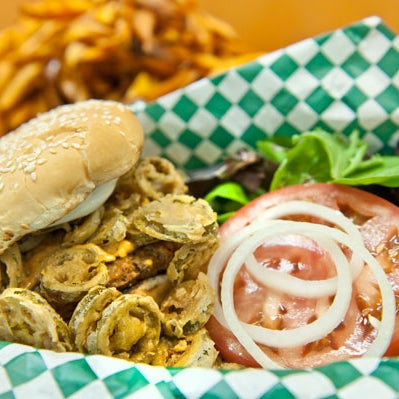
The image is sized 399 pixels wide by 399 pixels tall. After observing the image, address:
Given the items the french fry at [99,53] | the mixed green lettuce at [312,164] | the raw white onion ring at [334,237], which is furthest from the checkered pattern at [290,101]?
the raw white onion ring at [334,237]

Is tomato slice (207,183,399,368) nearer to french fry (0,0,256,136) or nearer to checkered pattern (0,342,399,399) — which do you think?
checkered pattern (0,342,399,399)

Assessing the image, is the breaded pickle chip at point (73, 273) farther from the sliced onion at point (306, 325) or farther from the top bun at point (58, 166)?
the sliced onion at point (306, 325)

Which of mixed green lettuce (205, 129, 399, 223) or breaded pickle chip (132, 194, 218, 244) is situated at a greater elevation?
breaded pickle chip (132, 194, 218, 244)

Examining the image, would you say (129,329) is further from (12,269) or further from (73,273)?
(12,269)

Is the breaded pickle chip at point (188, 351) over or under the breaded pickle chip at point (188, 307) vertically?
under

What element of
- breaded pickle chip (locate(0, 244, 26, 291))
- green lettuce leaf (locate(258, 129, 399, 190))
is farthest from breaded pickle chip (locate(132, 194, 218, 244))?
green lettuce leaf (locate(258, 129, 399, 190))

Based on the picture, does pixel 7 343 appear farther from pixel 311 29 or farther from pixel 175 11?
pixel 311 29

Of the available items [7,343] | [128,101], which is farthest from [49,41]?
[7,343]
